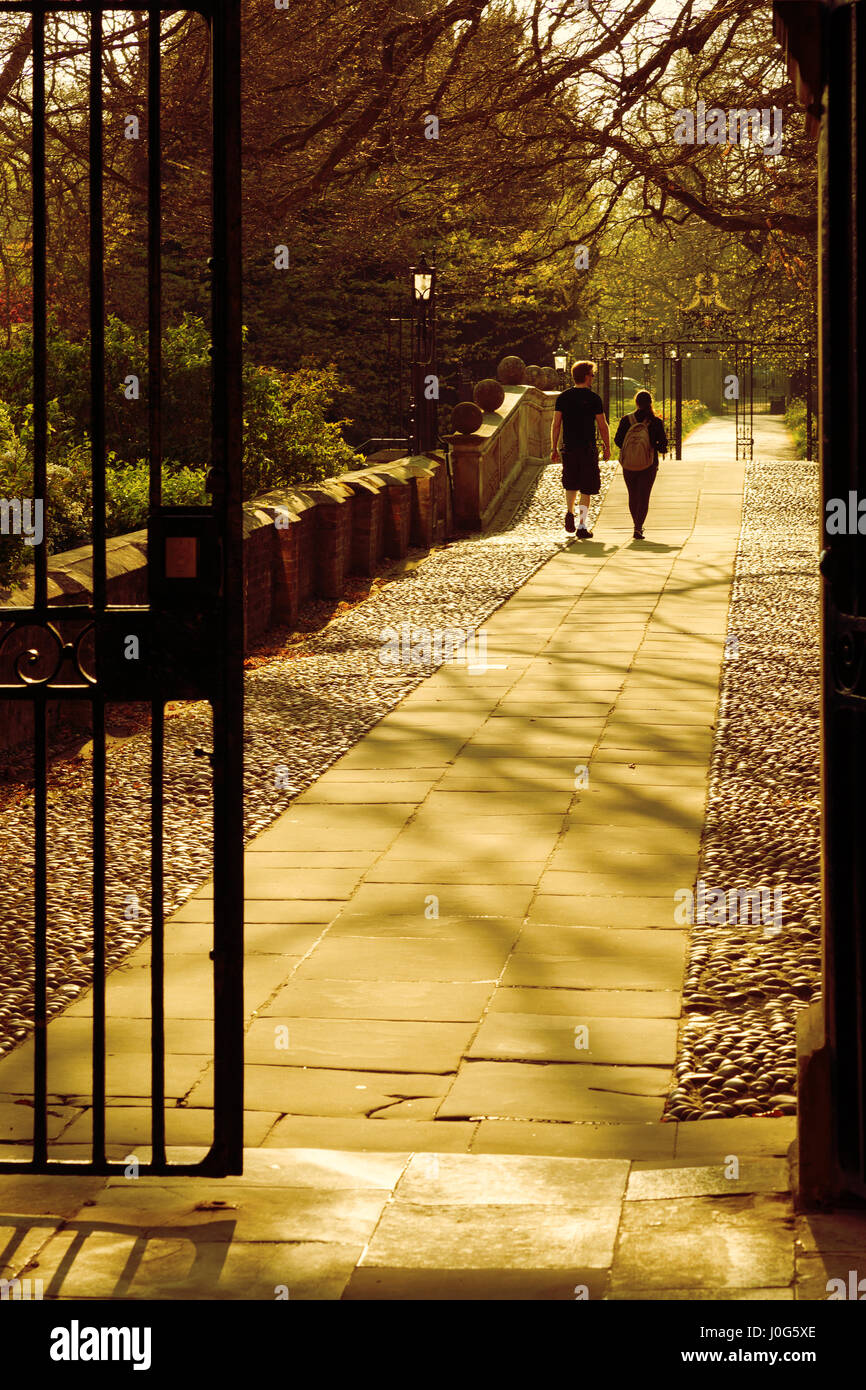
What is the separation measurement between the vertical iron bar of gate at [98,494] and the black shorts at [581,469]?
14.6 metres

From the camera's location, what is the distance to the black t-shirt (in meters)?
18.1

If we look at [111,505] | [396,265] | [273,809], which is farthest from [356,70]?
[396,265]

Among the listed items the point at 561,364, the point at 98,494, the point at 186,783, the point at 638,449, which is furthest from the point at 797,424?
the point at 98,494

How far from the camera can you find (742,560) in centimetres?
1720

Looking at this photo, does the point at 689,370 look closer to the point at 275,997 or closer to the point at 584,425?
the point at 584,425

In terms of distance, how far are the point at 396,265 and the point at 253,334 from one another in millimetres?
2569

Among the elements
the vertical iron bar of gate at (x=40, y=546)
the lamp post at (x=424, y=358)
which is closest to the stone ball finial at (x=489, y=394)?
the lamp post at (x=424, y=358)

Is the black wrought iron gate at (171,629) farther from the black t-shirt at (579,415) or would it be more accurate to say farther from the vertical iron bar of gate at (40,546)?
the black t-shirt at (579,415)

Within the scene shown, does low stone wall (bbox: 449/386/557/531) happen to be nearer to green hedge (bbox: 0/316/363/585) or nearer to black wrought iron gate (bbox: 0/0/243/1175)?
green hedge (bbox: 0/316/363/585)

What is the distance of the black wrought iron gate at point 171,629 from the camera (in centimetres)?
361

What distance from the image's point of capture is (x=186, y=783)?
8.48m

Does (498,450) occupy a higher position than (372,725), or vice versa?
(498,450)

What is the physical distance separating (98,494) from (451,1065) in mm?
1989

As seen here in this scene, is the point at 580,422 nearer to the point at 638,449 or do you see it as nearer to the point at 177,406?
the point at 638,449
